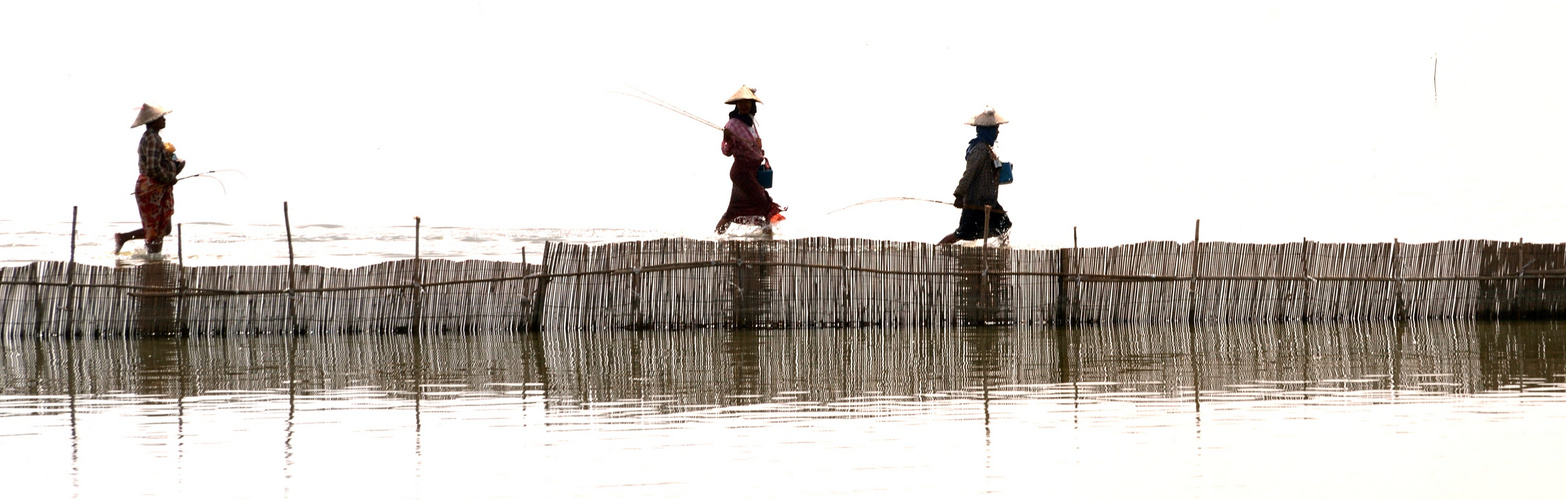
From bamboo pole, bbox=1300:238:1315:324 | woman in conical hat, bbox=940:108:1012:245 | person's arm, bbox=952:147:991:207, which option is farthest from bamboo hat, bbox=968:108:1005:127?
bamboo pole, bbox=1300:238:1315:324

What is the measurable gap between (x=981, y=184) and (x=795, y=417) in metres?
5.72

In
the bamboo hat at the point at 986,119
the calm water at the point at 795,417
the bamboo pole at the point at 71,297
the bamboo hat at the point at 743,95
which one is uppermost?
the bamboo hat at the point at 743,95

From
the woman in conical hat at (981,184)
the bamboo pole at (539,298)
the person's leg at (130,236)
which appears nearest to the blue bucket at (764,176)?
the woman in conical hat at (981,184)

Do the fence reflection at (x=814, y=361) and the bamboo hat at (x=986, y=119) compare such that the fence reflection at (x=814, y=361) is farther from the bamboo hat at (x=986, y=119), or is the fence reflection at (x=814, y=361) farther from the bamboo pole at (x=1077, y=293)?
the bamboo hat at (x=986, y=119)

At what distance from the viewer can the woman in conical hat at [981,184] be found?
1280 centimetres

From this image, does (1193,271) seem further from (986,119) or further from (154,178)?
(154,178)

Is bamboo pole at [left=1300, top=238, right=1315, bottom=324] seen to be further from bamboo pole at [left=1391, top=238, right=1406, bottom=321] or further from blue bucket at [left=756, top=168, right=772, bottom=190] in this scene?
blue bucket at [left=756, top=168, right=772, bottom=190]

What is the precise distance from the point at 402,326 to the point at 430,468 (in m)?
5.19

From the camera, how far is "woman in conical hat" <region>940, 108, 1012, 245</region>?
1280 centimetres

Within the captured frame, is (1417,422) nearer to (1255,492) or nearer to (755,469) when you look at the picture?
(1255,492)

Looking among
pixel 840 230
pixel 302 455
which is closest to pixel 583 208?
pixel 840 230

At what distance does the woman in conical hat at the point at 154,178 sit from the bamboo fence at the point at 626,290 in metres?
1.82

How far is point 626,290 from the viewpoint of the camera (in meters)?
11.3

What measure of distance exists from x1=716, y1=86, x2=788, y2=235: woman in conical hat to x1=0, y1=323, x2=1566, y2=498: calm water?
7.49 ft
